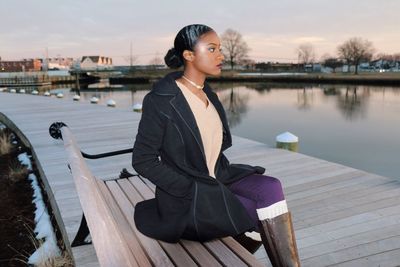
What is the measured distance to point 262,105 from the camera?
1072 inches

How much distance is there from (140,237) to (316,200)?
263 centimetres

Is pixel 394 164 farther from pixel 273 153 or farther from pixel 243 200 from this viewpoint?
pixel 243 200

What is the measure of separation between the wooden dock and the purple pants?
3.76 ft

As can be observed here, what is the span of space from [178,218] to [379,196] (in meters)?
3.13

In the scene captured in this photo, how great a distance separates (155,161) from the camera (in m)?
1.91

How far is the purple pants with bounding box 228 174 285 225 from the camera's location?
1.96 metres

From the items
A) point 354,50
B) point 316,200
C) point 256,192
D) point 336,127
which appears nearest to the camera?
point 256,192

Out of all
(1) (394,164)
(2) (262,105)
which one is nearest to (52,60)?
(2) (262,105)

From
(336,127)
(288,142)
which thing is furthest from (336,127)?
(288,142)

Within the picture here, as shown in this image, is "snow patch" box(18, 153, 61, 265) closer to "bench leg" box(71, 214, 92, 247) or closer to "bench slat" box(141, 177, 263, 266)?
"bench leg" box(71, 214, 92, 247)

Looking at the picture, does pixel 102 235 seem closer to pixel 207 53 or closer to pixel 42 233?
pixel 207 53

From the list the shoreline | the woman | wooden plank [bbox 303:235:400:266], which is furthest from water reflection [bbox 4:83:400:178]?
the shoreline

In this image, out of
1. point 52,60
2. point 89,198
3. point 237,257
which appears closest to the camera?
point 89,198

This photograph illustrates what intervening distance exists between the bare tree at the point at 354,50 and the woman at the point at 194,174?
243 feet
